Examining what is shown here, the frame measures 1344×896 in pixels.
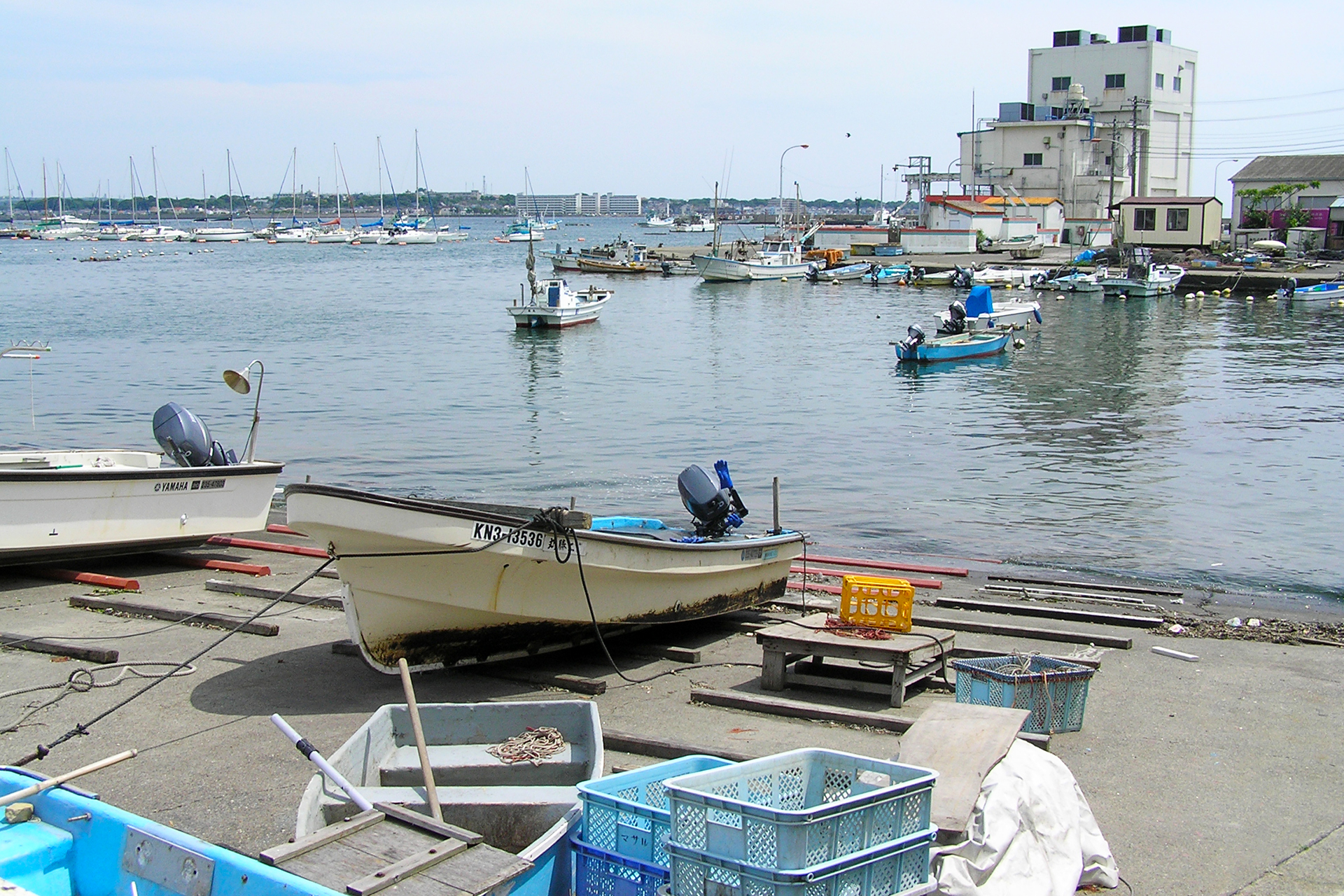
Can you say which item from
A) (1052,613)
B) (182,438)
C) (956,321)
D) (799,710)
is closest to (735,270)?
(956,321)

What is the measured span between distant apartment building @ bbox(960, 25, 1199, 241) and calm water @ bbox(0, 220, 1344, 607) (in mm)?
32173

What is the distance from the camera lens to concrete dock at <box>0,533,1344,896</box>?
20.6ft

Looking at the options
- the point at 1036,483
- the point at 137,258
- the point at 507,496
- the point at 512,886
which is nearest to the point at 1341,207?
the point at 1036,483

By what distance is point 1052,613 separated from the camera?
11.6m

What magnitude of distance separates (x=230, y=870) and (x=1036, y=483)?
1846 cm

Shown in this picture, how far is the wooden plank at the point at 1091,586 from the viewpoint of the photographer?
43.6 feet

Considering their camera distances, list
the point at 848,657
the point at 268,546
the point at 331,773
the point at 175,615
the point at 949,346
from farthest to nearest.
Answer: the point at 949,346 → the point at 268,546 → the point at 175,615 → the point at 848,657 → the point at 331,773

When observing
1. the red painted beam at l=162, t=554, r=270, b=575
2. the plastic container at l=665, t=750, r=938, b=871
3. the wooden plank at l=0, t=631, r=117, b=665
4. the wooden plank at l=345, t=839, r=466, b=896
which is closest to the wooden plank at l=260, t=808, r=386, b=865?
the wooden plank at l=345, t=839, r=466, b=896

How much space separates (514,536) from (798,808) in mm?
3584

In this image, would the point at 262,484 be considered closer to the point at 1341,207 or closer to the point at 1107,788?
the point at 1107,788

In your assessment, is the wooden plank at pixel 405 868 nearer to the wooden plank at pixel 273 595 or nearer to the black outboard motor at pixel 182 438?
the wooden plank at pixel 273 595

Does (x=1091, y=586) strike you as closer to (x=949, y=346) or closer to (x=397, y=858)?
(x=397, y=858)

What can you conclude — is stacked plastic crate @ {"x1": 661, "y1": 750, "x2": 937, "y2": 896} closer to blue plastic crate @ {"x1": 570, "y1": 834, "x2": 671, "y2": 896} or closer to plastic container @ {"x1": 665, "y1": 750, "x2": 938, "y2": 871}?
plastic container @ {"x1": 665, "y1": 750, "x2": 938, "y2": 871}

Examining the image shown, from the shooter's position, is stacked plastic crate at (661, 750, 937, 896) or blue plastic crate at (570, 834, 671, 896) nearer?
stacked plastic crate at (661, 750, 937, 896)
